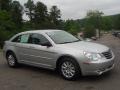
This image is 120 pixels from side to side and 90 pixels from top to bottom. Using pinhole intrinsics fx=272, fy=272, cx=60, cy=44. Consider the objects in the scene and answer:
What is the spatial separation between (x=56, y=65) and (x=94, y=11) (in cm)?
12880

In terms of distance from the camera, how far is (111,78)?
8.24 meters

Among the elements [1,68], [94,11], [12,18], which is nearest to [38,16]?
[12,18]

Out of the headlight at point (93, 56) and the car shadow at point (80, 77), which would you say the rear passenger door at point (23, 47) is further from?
the headlight at point (93, 56)

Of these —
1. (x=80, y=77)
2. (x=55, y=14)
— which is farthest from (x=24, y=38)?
(x=55, y=14)

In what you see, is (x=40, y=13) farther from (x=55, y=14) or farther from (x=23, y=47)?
(x=23, y=47)

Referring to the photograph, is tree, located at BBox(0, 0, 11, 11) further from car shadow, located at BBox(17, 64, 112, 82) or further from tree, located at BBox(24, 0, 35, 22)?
car shadow, located at BBox(17, 64, 112, 82)

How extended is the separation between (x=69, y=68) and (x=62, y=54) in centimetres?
48

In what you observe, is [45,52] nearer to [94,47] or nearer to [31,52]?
[31,52]

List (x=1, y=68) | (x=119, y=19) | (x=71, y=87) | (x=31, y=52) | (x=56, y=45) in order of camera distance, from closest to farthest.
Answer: (x=71, y=87)
(x=56, y=45)
(x=31, y=52)
(x=1, y=68)
(x=119, y=19)

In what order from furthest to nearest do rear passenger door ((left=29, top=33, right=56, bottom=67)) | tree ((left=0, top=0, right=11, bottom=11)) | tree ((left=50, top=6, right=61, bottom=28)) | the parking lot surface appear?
1. tree ((left=50, top=6, right=61, bottom=28))
2. tree ((left=0, top=0, right=11, bottom=11))
3. rear passenger door ((left=29, top=33, right=56, bottom=67))
4. the parking lot surface

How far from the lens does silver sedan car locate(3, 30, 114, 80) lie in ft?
25.9

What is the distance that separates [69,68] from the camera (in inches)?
325

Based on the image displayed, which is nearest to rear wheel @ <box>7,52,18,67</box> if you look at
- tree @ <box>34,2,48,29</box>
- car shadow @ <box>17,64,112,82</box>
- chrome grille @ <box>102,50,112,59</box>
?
car shadow @ <box>17,64,112,82</box>

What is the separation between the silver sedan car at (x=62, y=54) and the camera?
788 cm
